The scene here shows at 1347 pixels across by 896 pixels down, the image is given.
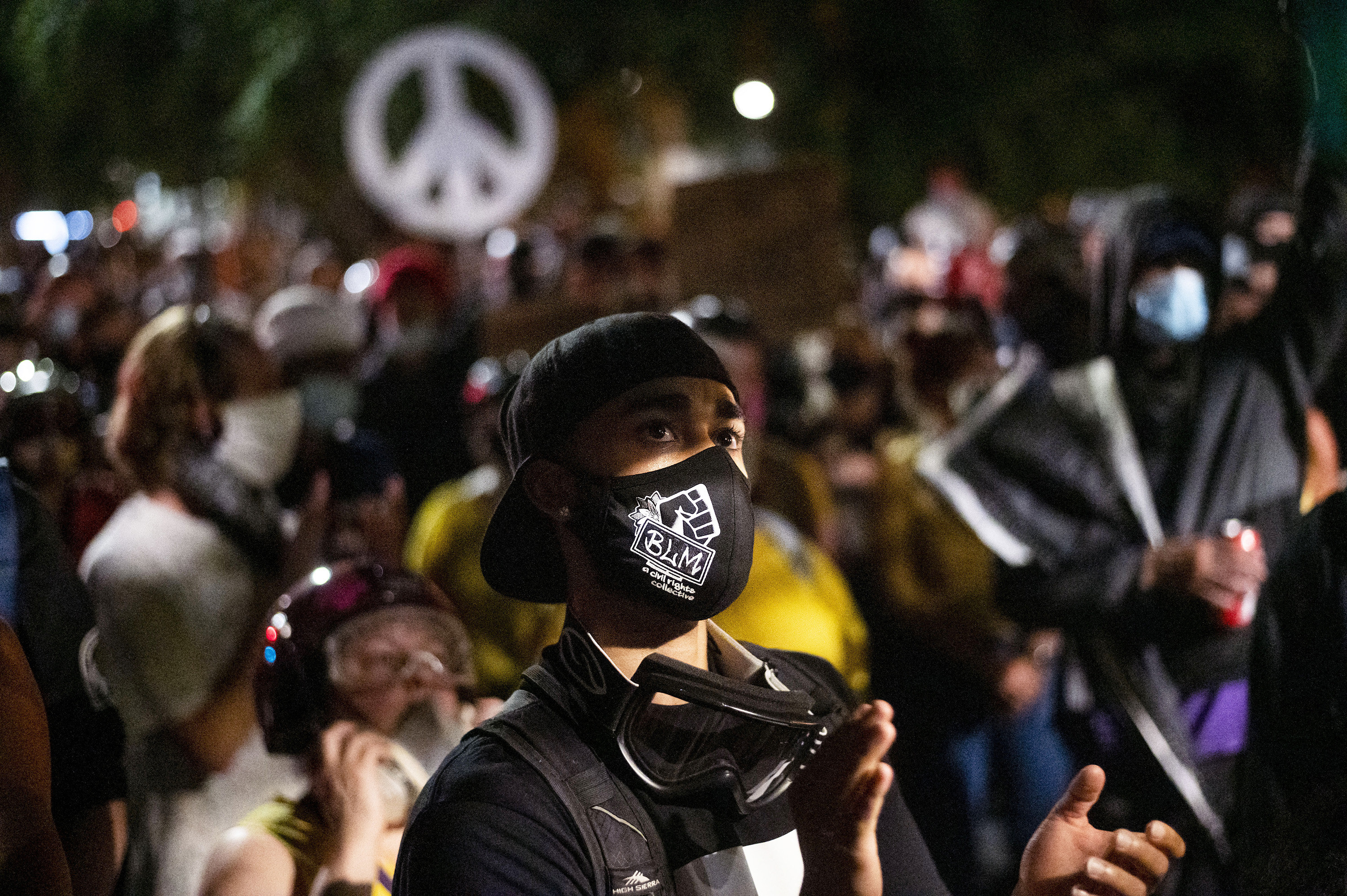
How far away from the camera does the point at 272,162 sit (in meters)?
8.25

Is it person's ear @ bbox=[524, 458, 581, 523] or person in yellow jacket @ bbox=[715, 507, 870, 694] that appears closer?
person's ear @ bbox=[524, 458, 581, 523]

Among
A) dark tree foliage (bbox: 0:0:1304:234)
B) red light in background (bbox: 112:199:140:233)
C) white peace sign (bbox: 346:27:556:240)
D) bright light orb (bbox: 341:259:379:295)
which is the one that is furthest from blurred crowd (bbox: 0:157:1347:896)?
red light in background (bbox: 112:199:140:233)

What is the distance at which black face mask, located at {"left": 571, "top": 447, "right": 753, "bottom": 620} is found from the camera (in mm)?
1608

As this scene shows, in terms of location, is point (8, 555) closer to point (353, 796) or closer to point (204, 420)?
point (353, 796)

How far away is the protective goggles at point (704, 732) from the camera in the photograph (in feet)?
5.17

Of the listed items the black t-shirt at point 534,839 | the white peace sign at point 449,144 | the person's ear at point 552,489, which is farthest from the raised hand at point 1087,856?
the white peace sign at point 449,144

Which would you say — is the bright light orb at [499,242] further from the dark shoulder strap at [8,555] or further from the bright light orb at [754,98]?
the dark shoulder strap at [8,555]

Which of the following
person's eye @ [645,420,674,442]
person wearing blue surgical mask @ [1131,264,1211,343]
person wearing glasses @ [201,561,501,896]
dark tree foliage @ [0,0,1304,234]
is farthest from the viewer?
dark tree foliage @ [0,0,1304,234]

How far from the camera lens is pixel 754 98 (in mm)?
6195

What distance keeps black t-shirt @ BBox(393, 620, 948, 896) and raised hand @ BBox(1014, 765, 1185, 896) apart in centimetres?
35

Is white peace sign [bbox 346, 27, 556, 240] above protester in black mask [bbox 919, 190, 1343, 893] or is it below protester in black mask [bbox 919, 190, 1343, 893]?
above

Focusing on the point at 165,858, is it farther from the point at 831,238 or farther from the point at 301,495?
the point at 831,238

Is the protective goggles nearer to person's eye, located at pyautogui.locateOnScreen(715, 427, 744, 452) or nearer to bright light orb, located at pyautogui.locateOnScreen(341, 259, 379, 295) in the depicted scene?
person's eye, located at pyautogui.locateOnScreen(715, 427, 744, 452)

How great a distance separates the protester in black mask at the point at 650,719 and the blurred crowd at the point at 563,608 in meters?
0.15
